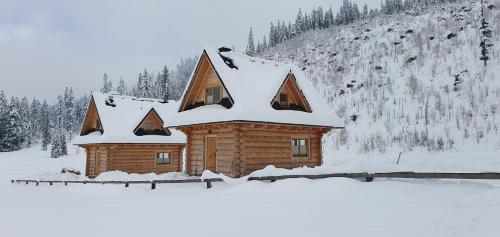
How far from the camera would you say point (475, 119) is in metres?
33.4

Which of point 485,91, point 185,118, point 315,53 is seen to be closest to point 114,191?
point 185,118

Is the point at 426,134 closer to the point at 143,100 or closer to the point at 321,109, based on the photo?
the point at 321,109

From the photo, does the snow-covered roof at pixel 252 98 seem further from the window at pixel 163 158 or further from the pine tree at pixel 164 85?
the pine tree at pixel 164 85

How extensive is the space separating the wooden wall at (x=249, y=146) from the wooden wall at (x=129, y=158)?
9.16 meters

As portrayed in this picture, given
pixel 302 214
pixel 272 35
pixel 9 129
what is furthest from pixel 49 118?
pixel 302 214

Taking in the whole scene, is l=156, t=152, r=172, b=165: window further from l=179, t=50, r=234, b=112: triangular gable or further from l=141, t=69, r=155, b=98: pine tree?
l=141, t=69, r=155, b=98: pine tree

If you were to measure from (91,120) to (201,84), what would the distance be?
49.0 feet

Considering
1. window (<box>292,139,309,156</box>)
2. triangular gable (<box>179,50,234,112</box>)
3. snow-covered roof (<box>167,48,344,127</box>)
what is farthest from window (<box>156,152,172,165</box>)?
window (<box>292,139,309,156</box>)

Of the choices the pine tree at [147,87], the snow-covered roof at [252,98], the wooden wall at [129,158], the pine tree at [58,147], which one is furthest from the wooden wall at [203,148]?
the pine tree at [147,87]

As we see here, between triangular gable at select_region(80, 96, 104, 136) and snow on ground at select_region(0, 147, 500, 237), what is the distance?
2113cm

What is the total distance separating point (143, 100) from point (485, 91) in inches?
1311

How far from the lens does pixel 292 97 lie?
71.1 feet

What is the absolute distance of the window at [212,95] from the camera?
21.1 m

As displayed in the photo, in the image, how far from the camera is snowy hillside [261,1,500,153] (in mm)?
33419
